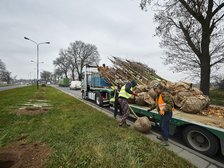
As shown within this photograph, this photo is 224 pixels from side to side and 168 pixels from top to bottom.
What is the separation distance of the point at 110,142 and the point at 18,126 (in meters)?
3.72

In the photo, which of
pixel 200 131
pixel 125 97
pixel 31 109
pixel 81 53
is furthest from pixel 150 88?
pixel 81 53

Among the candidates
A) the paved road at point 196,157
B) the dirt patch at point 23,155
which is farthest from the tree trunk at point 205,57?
the dirt patch at point 23,155

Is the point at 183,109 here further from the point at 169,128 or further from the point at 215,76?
the point at 215,76

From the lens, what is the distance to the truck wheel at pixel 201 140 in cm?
335

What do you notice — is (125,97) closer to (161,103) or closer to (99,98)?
(161,103)

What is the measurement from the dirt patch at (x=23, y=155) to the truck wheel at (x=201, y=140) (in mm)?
3801

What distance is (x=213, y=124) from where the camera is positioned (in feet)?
11.4

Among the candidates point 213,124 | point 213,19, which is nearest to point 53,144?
point 213,124

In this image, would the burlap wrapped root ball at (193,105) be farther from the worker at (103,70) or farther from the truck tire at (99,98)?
the worker at (103,70)

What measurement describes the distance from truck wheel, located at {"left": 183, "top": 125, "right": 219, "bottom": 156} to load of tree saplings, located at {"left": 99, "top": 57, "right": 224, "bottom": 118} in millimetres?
889

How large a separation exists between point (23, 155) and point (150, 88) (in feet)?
15.9

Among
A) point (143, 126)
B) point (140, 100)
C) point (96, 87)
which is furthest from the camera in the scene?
point (96, 87)

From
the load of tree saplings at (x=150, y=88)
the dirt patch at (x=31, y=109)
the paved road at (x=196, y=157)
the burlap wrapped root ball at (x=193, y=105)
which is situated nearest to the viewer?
the paved road at (x=196, y=157)

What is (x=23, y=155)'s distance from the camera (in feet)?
10.5
